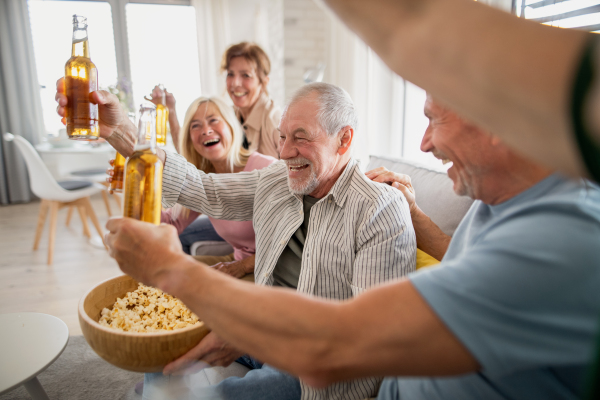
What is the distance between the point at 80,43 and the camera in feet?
4.14

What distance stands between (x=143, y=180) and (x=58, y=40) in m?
6.08

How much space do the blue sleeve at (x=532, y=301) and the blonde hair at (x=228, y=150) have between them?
5.54 feet

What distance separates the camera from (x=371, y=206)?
3.96 ft

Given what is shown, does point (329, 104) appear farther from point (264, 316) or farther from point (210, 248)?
point (210, 248)

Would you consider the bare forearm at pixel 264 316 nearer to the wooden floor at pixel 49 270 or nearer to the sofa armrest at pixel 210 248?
the sofa armrest at pixel 210 248

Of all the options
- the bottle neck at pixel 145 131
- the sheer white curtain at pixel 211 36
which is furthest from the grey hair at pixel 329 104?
the sheer white curtain at pixel 211 36

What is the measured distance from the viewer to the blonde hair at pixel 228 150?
6.83ft

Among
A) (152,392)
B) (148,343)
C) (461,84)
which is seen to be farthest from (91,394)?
(461,84)

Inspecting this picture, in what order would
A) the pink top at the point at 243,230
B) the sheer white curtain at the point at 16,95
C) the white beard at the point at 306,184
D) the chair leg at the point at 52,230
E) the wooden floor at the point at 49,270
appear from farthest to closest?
the sheer white curtain at the point at 16,95, the chair leg at the point at 52,230, the wooden floor at the point at 49,270, the pink top at the point at 243,230, the white beard at the point at 306,184

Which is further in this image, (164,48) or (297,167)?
(164,48)

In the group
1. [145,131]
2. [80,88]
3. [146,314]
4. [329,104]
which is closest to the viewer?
[145,131]

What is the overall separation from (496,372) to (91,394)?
187 centimetres

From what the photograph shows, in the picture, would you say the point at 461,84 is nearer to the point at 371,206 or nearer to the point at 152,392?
the point at 371,206

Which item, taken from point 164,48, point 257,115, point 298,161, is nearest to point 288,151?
point 298,161
